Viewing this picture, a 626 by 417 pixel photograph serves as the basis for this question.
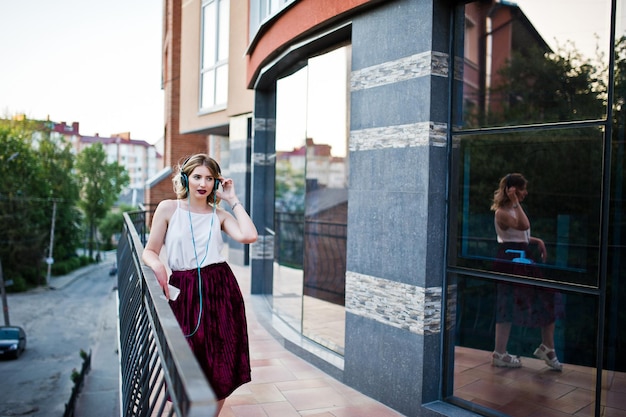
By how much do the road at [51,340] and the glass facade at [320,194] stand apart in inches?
586

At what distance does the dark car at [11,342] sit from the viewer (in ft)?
79.8

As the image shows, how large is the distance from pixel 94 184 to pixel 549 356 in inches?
2586

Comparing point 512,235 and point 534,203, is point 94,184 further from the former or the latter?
point 512,235

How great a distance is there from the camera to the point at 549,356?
4641 millimetres

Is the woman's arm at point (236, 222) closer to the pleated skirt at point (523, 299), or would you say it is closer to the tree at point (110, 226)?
the pleated skirt at point (523, 299)

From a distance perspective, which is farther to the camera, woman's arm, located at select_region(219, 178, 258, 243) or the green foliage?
the green foliage

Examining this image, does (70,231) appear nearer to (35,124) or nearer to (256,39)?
(35,124)

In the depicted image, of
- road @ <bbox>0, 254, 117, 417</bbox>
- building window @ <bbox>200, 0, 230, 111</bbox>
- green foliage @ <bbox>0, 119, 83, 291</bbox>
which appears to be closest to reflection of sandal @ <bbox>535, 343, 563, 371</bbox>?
building window @ <bbox>200, 0, 230, 111</bbox>

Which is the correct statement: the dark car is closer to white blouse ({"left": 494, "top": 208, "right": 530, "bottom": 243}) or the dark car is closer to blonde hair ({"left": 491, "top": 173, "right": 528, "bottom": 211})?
blonde hair ({"left": 491, "top": 173, "right": 528, "bottom": 211})

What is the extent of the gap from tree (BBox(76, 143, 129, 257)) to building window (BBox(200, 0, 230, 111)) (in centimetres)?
5330

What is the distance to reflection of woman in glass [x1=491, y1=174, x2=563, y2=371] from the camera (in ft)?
14.1

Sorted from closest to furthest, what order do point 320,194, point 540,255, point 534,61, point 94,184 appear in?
point 540,255 → point 320,194 → point 534,61 → point 94,184

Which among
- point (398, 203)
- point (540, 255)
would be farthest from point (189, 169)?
point (540, 255)

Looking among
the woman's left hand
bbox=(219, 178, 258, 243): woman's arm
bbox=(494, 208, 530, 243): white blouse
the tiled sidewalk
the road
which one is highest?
the woman's left hand
